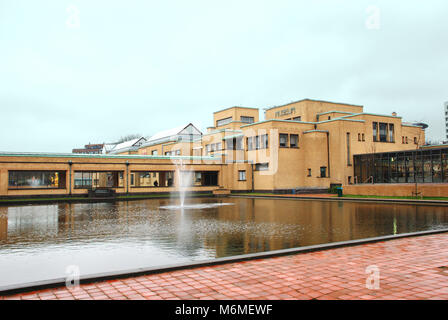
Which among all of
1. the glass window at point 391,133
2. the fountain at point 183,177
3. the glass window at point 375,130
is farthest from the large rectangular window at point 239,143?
the glass window at point 391,133

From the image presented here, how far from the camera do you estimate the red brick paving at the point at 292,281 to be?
5277 millimetres

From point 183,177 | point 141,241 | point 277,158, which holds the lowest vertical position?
point 141,241

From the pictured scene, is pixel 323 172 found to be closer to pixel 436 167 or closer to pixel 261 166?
pixel 261 166

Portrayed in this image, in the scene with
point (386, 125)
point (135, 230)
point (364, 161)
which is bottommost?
point (135, 230)

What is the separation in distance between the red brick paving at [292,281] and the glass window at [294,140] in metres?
38.9

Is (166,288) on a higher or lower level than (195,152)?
lower

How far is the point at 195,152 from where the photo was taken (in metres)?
61.5

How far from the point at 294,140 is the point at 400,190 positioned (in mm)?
16928

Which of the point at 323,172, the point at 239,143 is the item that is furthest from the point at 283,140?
the point at 239,143

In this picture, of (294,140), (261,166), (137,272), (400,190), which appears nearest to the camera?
(137,272)

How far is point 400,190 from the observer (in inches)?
1271
